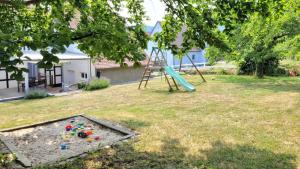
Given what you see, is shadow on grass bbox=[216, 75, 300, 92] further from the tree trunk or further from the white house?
the white house

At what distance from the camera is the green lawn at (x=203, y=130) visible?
477 cm

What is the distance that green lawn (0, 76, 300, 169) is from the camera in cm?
477

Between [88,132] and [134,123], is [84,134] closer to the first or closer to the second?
[88,132]

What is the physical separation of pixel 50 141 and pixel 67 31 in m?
3.22

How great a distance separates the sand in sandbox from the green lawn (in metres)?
0.58

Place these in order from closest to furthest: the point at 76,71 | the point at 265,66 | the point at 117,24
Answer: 1. the point at 117,24
2. the point at 265,66
3. the point at 76,71

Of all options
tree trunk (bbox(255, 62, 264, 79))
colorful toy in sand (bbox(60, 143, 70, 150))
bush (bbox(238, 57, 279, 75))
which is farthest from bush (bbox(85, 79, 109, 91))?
colorful toy in sand (bbox(60, 143, 70, 150))

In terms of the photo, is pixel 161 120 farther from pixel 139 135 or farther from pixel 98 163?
pixel 98 163

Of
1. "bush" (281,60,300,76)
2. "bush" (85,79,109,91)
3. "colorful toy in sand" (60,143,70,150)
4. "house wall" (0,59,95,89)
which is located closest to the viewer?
"colorful toy in sand" (60,143,70,150)

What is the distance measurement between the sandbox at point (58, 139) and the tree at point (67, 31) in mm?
1873

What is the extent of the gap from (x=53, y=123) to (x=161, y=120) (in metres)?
3.00

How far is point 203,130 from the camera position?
662 cm

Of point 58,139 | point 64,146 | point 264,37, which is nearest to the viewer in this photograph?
point 64,146

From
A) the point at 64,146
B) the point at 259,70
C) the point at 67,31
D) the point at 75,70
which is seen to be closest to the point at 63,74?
the point at 75,70
